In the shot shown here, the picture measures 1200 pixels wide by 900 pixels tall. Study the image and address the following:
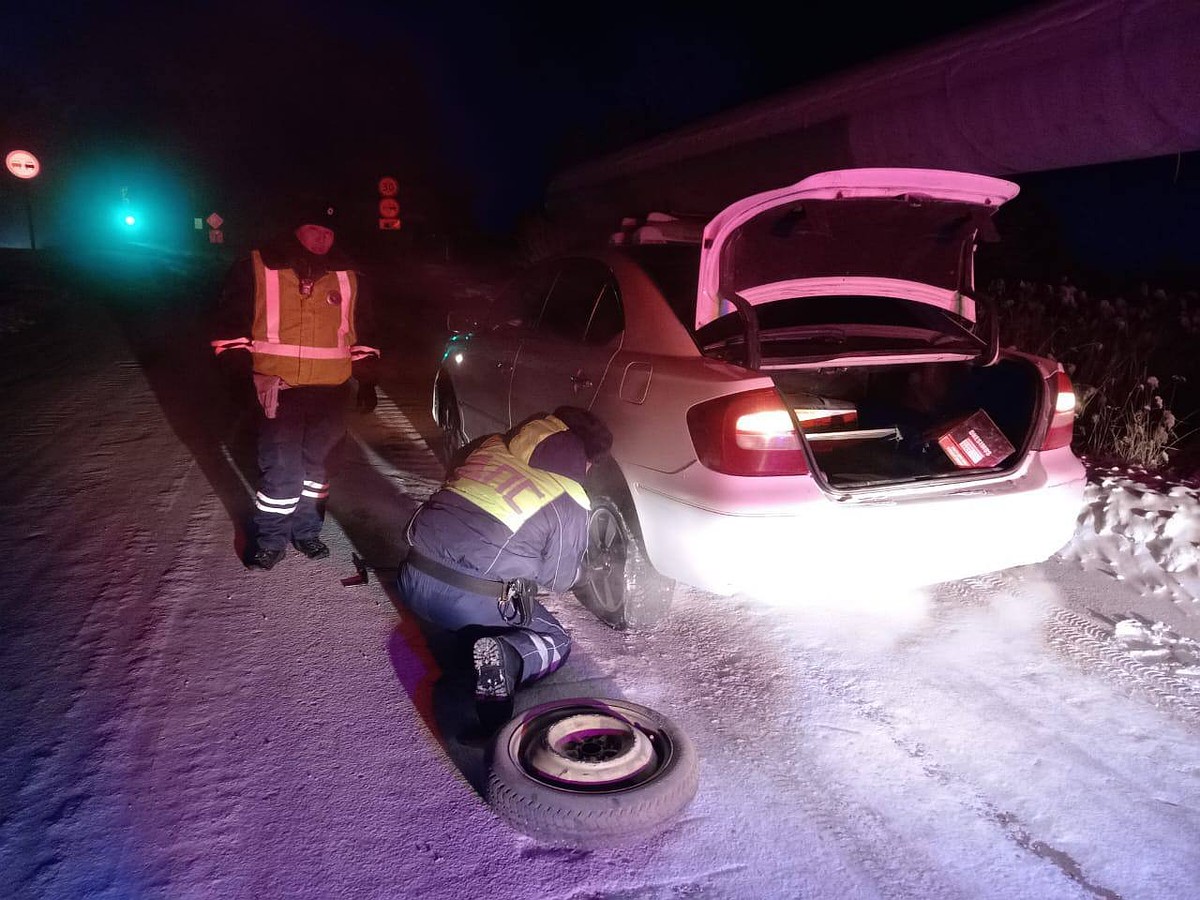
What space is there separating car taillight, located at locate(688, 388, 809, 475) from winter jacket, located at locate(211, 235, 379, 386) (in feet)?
7.40

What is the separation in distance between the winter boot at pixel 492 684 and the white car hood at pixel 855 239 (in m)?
1.54

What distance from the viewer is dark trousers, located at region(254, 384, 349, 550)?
4.36m

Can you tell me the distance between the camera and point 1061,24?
261 inches

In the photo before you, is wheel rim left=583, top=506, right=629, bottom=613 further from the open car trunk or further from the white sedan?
the open car trunk

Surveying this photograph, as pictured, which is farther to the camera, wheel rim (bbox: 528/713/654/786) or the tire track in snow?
the tire track in snow

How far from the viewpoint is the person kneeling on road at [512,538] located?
3266mm

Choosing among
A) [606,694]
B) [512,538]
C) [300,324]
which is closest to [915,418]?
[606,694]

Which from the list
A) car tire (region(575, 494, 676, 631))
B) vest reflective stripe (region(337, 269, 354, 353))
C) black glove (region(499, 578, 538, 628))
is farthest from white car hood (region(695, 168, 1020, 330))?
vest reflective stripe (region(337, 269, 354, 353))

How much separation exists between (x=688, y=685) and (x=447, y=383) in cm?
315

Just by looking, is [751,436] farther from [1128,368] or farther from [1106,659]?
[1128,368]

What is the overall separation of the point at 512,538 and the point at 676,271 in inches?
56.1

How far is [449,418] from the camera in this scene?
19.6 ft

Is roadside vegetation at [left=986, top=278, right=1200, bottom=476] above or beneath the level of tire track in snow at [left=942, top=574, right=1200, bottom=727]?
above

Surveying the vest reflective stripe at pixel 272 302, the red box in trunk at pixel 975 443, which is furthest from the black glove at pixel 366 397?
the red box in trunk at pixel 975 443
